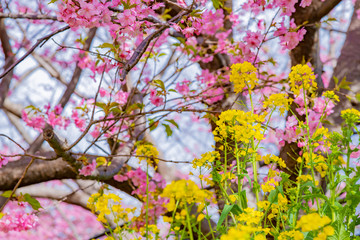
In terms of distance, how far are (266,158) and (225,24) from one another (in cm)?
206

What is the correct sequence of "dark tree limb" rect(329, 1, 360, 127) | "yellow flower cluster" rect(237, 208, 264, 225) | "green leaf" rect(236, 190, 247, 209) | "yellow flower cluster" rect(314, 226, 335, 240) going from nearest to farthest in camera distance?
"yellow flower cluster" rect(314, 226, 335, 240) → "yellow flower cluster" rect(237, 208, 264, 225) → "green leaf" rect(236, 190, 247, 209) → "dark tree limb" rect(329, 1, 360, 127)

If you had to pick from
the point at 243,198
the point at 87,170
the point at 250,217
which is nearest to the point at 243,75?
the point at 243,198

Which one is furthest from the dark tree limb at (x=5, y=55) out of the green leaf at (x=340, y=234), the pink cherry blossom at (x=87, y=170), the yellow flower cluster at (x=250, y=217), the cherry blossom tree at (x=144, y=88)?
the green leaf at (x=340, y=234)

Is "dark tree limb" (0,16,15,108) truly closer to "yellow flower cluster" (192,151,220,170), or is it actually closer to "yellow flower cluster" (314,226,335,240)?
"yellow flower cluster" (192,151,220,170)

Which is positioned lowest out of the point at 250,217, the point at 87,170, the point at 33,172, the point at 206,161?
the point at 250,217

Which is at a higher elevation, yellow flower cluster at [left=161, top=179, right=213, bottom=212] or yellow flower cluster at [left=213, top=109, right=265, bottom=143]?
yellow flower cluster at [left=213, top=109, right=265, bottom=143]

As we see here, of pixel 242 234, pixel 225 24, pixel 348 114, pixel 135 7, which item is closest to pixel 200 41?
pixel 225 24

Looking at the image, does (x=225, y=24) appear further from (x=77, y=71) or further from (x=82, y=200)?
(x=82, y=200)

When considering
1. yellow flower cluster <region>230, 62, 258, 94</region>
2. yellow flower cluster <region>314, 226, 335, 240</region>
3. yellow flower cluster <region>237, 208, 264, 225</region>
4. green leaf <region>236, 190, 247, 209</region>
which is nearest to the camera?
yellow flower cluster <region>314, 226, 335, 240</region>

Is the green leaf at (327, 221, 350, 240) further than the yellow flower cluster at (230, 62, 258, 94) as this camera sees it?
No

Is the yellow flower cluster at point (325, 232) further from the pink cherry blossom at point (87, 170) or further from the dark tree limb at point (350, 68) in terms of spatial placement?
the dark tree limb at point (350, 68)

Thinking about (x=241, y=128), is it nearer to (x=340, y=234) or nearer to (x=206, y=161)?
(x=206, y=161)

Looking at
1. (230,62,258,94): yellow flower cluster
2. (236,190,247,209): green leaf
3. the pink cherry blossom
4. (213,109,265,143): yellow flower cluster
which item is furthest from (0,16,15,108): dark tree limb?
(236,190,247,209): green leaf

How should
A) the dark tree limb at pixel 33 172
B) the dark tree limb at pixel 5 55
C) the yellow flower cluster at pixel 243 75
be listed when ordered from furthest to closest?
the dark tree limb at pixel 5 55 → the dark tree limb at pixel 33 172 → the yellow flower cluster at pixel 243 75
